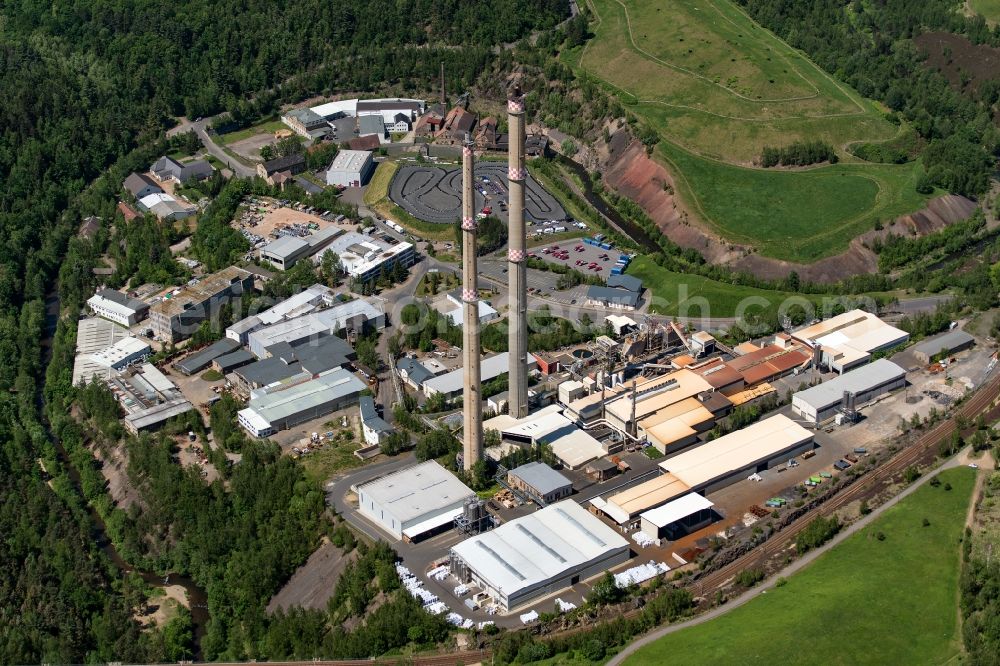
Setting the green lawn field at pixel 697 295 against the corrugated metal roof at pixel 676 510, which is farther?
the green lawn field at pixel 697 295

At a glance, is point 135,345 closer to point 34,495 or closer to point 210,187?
point 34,495

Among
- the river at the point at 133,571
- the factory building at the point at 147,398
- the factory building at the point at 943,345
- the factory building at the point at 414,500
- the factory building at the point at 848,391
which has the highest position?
the factory building at the point at 943,345

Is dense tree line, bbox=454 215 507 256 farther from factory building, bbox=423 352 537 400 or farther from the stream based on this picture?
factory building, bbox=423 352 537 400

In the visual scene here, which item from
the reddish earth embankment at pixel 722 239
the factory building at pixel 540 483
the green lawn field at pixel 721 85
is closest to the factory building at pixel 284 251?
the reddish earth embankment at pixel 722 239

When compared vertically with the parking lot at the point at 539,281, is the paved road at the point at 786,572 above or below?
above

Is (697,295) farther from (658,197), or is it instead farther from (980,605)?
(980,605)

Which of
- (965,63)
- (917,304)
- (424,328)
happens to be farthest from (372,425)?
(965,63)

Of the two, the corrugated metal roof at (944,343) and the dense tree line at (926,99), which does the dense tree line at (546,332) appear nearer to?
the corrugated metal roof at (944,343)

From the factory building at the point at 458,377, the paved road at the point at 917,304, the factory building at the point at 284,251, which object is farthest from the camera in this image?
the factory building at the point at 284,251
